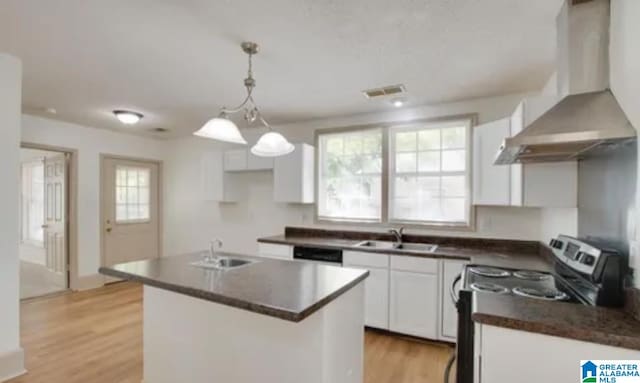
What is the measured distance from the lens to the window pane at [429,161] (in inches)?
142

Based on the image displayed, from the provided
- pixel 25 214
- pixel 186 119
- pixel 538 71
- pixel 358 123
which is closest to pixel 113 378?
pixel 186 119

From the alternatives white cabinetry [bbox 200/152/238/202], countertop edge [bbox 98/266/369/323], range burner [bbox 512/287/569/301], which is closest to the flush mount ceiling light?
white cabinetry [bbox 200/152/238/202]

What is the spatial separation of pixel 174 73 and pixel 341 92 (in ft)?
5.02

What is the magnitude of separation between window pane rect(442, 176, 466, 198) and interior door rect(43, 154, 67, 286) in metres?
5.18

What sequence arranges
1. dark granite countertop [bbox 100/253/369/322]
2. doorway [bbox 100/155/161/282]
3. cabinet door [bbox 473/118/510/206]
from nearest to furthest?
dark granite countertop [bbox 100/253/369/322] → cabinet door [bbox 473/118/510/206] → doorway [bbox 100/155/161/282]

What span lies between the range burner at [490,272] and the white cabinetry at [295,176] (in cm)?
224

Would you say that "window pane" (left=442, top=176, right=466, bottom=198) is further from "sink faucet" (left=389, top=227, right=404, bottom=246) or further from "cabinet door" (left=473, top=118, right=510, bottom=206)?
"sink faucet" (left=389, top=227, right=404, bottom=246)

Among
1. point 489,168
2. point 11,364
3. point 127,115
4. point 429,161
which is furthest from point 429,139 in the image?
point 11,364

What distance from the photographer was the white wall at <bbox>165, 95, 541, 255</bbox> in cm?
324

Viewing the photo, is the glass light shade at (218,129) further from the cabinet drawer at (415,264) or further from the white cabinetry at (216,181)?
the white cabinetry at (216,181)

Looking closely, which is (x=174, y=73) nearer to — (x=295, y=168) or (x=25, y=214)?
(x=295, y=168)

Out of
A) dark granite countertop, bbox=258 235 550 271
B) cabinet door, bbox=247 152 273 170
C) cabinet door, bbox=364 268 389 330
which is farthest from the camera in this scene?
cabinet door, bbox=247 152 273 170

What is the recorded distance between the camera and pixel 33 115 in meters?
4.14

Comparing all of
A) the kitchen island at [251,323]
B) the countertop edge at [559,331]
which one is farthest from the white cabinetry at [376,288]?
the countertop edge at [559,331]
